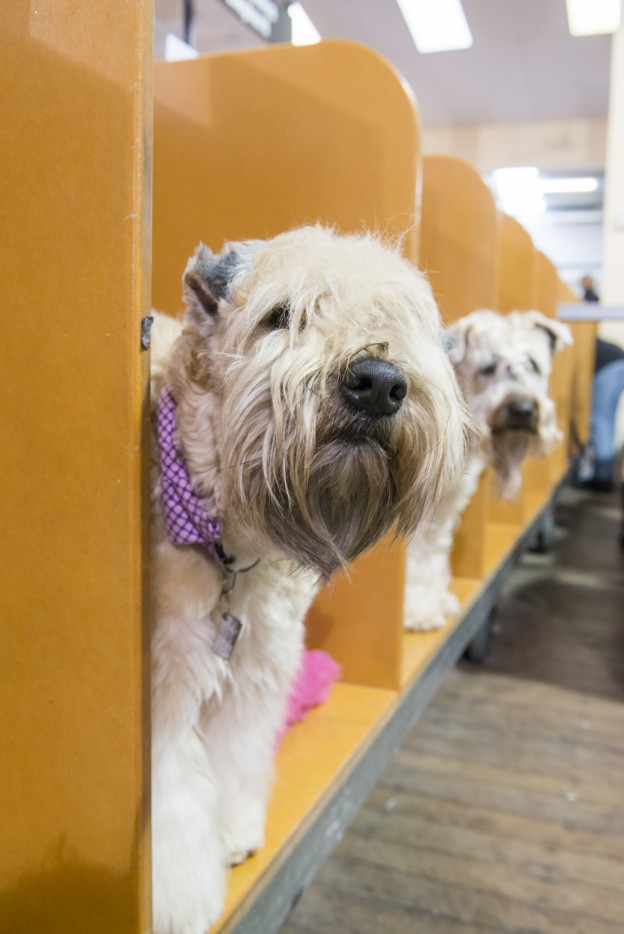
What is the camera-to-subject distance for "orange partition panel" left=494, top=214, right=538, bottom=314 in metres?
3.32

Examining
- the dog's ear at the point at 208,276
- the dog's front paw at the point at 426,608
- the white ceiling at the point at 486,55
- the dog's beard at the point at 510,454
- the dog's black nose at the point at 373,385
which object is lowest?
the dog's front paw at the point at 426,608

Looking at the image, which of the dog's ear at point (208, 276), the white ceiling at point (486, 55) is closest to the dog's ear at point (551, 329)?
the dog's ear at point (208, 276)

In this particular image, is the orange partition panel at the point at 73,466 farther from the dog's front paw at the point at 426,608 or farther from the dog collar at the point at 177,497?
the dog's front paw at the point at 426,608

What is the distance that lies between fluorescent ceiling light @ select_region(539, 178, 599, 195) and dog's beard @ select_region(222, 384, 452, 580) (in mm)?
9204

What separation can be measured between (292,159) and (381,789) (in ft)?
5.50

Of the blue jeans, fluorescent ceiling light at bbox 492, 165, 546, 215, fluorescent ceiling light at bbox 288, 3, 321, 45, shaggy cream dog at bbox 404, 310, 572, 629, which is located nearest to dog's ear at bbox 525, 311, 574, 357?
shaggy cream dog at bbox 404, 310, 572, 629

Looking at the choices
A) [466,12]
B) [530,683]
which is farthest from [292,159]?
[466,12]

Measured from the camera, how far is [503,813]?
2188 mm

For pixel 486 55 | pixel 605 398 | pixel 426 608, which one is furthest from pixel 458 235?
pixel 486 55

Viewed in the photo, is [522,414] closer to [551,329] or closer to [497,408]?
[497,408]

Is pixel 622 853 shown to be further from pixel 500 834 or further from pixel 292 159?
pixel 292 159

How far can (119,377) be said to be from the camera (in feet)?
2.96

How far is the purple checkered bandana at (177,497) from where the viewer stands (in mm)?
1077

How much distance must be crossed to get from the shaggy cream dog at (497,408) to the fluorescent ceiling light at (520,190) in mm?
5975
